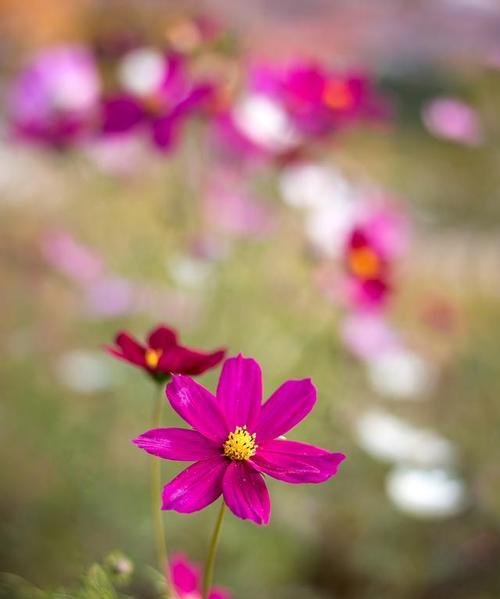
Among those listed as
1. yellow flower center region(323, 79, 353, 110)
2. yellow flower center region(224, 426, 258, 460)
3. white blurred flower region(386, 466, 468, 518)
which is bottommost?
yellow flower center region(224, 426, 258, 460)

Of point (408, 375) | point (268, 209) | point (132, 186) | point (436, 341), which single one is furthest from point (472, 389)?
point (132, 186)

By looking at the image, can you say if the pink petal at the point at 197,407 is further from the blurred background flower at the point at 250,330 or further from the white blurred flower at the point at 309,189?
the white blurred flower at the point at 309,189

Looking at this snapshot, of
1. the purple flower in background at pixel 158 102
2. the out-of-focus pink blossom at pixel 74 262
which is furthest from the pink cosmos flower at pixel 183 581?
the out-of-focus pink blossom at pixel 74 262

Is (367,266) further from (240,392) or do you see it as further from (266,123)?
(240,392)

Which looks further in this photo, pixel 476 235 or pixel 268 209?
pixel 476 235

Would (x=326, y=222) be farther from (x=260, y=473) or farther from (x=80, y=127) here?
(x=260, y=473)

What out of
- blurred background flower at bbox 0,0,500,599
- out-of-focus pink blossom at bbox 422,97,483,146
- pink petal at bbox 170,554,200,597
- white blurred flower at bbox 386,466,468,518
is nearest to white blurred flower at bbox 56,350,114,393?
blurred background flower at bbox 0,0,500,599

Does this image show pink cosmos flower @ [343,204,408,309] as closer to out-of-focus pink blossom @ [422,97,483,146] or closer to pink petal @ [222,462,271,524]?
out-of-focus pink blossom @ [422,97,483,146]
